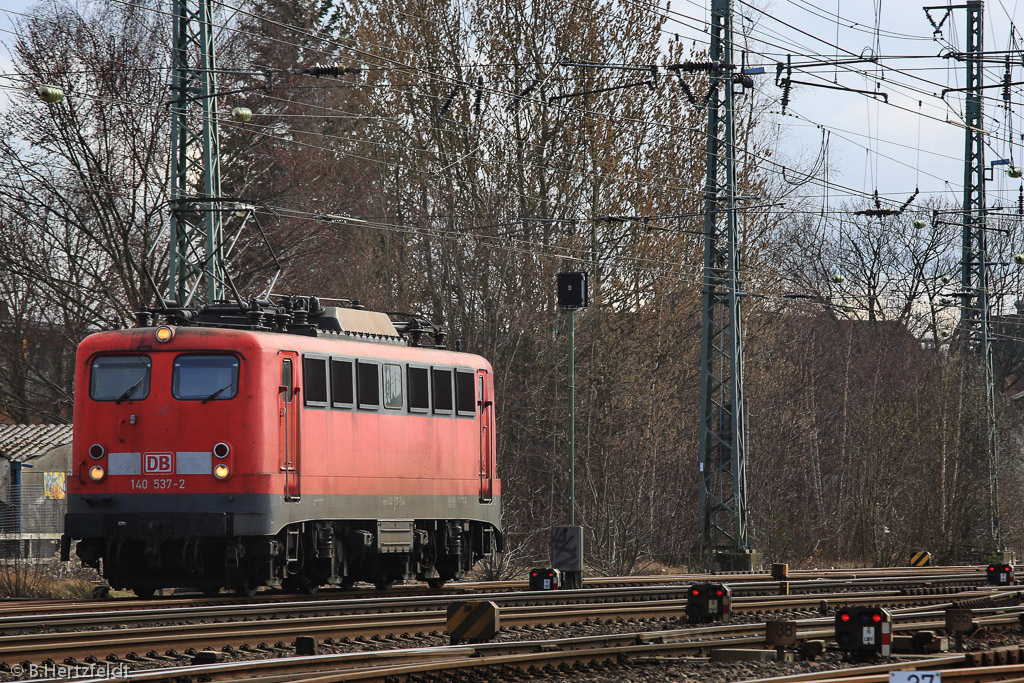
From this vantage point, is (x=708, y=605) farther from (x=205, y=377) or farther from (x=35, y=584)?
(x=35, y=584)

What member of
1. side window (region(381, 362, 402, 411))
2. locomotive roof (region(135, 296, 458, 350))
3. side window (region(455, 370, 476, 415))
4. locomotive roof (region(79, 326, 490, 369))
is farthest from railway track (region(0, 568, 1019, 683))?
locomotive roof (region(135, 296, 458, 350))

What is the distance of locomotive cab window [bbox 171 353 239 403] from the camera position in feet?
54.3

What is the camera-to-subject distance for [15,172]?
28.9 metres

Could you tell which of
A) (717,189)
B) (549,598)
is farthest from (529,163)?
(549,598)

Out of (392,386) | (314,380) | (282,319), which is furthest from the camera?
(392,386)

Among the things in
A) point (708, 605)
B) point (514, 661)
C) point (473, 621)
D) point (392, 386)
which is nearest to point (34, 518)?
point (392, 386)

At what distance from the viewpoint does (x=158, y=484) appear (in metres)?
16.3

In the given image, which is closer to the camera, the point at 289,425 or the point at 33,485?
the point at 289,425

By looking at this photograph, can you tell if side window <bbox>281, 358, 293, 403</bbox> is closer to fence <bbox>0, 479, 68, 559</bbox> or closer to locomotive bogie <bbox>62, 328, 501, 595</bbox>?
locomotive bogie <bbox>62, 328, 501, 595</bbox>

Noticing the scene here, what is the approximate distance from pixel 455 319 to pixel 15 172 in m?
9.57

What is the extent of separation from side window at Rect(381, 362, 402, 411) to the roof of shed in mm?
15938

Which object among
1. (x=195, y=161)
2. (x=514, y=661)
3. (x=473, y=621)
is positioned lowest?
(x=514, y=661)

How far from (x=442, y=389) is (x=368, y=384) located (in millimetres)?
1867

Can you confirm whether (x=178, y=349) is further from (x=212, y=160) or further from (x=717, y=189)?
(x=717, y=189)
